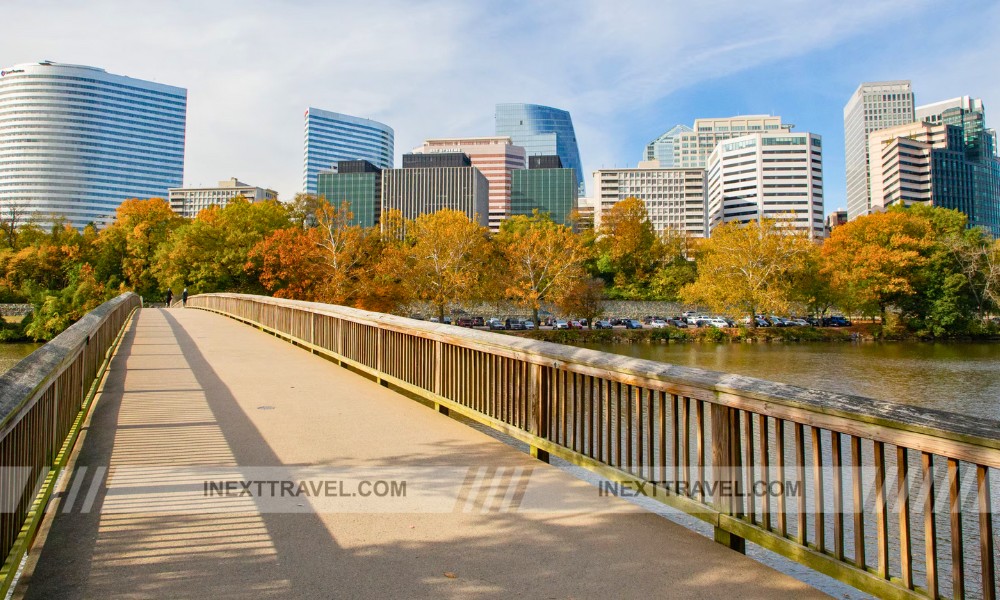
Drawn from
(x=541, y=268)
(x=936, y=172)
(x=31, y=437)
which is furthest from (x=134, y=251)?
(x=936, y=172)

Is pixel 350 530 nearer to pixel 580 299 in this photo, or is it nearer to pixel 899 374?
pixel 899 374

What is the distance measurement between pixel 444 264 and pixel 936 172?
156429mm

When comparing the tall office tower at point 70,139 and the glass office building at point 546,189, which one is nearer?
the tall office tower at point 70,139

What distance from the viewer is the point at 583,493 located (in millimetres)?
4293

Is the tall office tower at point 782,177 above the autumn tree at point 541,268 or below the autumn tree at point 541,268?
above

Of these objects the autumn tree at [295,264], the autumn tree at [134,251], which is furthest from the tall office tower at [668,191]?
the autumn tree at [295,264]

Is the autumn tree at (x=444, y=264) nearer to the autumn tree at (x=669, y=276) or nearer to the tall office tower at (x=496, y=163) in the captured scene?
the autumn tree at (x=669, y=276)

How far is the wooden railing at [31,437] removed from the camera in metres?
2.77

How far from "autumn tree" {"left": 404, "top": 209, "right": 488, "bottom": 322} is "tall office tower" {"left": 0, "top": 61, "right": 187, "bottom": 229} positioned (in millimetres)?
151437

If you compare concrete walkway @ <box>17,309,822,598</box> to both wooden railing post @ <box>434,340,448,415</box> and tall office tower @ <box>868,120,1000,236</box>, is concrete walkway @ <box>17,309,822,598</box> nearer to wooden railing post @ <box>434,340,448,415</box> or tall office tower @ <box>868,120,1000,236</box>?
wooden railing post @ <box>434,340,448,415</box>

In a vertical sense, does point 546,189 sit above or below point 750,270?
above

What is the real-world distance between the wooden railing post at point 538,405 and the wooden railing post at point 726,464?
1770 mm

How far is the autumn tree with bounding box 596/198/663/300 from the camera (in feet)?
251

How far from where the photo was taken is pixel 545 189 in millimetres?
164750
